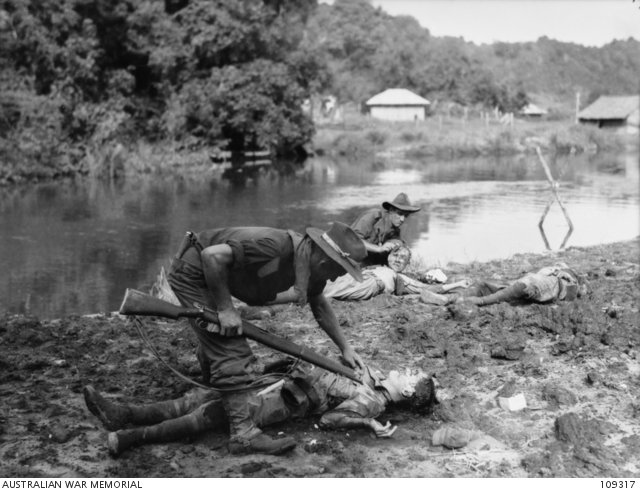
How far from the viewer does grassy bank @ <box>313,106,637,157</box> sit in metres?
47.0

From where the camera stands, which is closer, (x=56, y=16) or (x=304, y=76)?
(x=56, y=16)

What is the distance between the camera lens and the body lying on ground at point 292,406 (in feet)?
15.1

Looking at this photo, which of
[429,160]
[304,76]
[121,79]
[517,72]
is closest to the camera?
[121,79]

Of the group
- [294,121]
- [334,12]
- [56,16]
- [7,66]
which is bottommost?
[294,121]

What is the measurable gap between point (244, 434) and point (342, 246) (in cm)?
127

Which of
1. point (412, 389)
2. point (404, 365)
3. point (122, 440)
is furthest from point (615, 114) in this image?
point (122, 440)

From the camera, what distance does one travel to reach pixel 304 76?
37.3m

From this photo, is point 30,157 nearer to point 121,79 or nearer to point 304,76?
point 121,79

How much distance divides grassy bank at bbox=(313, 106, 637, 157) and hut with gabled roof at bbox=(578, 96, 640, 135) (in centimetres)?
624

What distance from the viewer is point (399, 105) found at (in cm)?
6619

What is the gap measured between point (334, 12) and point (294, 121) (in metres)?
41.6

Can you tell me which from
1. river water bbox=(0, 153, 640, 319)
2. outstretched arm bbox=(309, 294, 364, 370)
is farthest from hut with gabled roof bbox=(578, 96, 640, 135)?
outstretched arm bbox=(309, 294, 364, 370)

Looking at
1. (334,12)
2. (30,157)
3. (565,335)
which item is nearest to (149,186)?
(30,157)
